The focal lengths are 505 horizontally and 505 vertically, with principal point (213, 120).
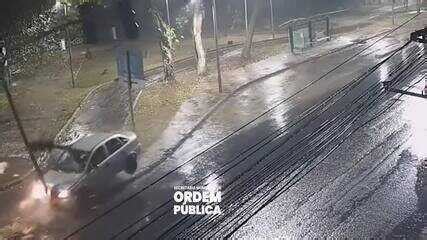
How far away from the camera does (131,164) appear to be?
15352 millimetres

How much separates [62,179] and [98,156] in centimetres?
124

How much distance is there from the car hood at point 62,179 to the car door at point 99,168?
37 cm

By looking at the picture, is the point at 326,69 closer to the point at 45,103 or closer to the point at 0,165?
the point at 45,103

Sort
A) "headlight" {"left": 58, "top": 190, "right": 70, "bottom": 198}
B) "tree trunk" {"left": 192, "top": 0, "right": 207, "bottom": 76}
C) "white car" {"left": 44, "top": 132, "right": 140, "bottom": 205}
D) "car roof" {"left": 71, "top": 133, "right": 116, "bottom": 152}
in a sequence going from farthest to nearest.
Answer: "tree trunk" {"left": 192, "top": 0, "right": 207, "bottom": 76}, "car roof" {"left": 71, "top": 133, "right": 116, "bottom": 152}, "white car" {"left": 44, "top": 132, "right": 140, "bottom": 205}, "headlight" {"left": 58, "top": 190, "right": 70, "bottom": 198}

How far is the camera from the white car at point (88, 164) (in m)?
13.5

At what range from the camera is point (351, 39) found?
32.8m

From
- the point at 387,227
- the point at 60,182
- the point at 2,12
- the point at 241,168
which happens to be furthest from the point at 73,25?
the point at 387,227

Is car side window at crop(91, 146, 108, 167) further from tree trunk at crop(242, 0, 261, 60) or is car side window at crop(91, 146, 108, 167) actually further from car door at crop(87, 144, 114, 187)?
tree trunk at crop(242, 0, 261, 60)

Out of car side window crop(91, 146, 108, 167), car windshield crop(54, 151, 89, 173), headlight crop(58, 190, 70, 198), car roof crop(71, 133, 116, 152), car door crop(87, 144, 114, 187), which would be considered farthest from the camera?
car roof crop(71, 133, 116, 152)

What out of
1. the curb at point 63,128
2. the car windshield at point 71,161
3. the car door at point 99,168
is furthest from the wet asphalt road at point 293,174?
the curb at point 63,128

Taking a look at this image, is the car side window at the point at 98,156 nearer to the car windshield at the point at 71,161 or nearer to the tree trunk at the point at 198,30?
the car windshield at the point at 71,161

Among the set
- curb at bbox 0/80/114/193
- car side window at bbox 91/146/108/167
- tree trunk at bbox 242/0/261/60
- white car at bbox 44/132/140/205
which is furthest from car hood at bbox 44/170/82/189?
tree trunk at bbox 242/0/261/60

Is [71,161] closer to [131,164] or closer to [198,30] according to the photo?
[131,164]

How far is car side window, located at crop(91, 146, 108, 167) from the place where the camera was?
1434 cm
